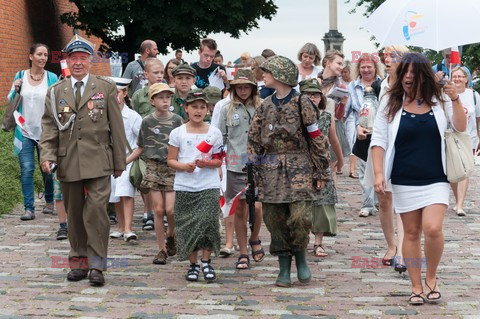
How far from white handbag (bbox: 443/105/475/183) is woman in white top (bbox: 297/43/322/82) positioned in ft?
16.3

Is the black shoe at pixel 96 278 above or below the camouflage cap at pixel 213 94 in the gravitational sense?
below

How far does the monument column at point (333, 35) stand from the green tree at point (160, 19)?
504 cm

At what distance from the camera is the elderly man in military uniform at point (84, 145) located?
8898 mm

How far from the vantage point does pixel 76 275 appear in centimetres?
895

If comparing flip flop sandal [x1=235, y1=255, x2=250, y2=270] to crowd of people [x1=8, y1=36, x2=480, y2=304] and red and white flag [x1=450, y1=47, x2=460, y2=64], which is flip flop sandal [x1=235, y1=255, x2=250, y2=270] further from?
red and white flag [x1=450, y1=47, x2=460, y2=64]

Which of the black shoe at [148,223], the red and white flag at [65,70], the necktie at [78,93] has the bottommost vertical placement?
the black shoe at [148,223]

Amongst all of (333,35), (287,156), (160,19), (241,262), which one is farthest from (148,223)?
(160,19)

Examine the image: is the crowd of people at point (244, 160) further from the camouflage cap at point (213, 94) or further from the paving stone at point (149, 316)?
the paving stone at point (149, 316)

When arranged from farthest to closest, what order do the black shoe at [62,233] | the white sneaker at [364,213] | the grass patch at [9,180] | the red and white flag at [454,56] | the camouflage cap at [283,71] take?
the grass patch at [9,180]
the white sneaker at [364,213]
the black shoe at [62,233]
the camouflage cap at [283,71]
the red and white flag at [454,56]

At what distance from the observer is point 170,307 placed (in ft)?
25.6

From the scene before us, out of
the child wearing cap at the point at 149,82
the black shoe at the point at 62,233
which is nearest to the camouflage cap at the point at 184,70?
the child wearing cap at the point at 149,82

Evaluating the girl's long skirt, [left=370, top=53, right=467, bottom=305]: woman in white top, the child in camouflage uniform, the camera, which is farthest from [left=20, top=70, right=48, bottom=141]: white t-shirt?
[left=370, top=53, right=467, bottom=305]: woman in white top

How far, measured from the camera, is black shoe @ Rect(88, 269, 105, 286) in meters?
8.66

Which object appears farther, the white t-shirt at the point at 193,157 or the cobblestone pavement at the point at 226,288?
the white t-shirt at the point at 193,157
